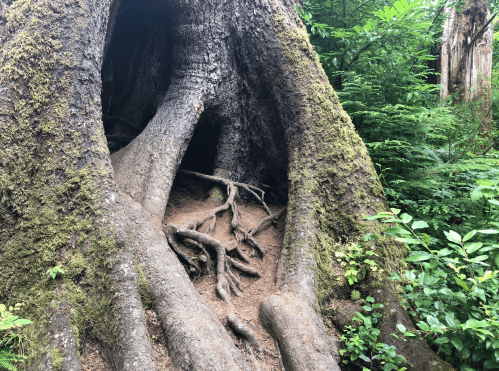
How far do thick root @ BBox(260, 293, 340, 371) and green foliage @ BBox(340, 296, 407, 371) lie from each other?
0.58 feet

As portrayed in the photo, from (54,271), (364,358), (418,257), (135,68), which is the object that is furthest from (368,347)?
(135,68)

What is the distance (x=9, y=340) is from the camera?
2.12 metres

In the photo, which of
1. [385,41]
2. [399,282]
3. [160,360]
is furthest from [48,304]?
[385,41]

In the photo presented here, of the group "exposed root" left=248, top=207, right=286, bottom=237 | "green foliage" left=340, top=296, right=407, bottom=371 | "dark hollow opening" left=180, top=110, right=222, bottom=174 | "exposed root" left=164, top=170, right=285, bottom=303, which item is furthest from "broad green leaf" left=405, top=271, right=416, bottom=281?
"dark hollow opening" left=180, top=110, right=222, bottom=174

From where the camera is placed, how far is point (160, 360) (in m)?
2.31

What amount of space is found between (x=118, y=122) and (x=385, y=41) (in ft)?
17.6

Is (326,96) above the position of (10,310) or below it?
above

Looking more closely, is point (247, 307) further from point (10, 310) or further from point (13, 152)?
point (13, 152)

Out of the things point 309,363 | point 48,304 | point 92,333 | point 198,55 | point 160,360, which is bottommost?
point 309,363

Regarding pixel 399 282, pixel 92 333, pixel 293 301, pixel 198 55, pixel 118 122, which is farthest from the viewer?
pixel 118 122

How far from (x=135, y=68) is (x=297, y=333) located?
19.4 ft

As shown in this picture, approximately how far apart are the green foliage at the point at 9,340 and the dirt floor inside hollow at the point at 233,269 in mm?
431

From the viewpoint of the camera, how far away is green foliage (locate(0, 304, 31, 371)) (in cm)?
196

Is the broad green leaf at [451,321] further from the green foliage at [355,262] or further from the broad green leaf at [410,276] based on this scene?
the green foliage at [355,262]
